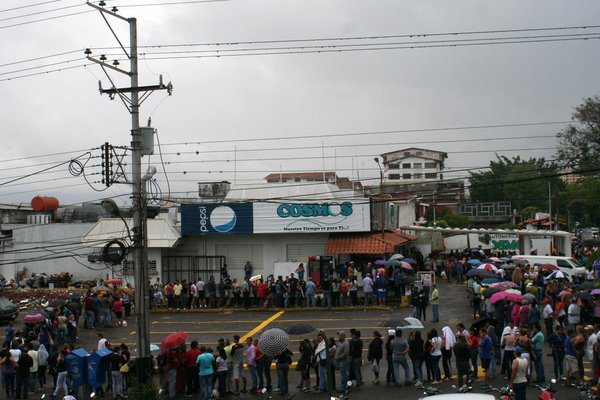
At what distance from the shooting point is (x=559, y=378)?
55.8 ft

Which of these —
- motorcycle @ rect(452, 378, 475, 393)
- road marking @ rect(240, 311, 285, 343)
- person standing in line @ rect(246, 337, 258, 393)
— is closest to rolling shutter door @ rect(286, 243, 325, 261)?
road marking @ rect(240, 311, 285, 343)

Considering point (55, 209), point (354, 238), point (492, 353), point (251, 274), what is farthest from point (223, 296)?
point (55, 209)

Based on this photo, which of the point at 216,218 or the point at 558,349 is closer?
the point at 558,349

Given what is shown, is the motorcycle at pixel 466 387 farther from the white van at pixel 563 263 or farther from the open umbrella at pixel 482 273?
the white van at pixel 563 263

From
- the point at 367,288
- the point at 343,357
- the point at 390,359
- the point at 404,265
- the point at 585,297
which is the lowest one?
the point at 390,359

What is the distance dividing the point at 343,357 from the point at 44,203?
40.5 m

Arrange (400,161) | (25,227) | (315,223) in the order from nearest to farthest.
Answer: (315,223)
(25,227)
(400,161)

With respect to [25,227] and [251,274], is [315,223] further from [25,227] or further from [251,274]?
[25,227]

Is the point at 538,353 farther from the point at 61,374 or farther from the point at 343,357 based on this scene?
the point at 61,374

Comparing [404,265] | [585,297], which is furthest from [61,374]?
[404,265]

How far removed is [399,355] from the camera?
56.2 feet

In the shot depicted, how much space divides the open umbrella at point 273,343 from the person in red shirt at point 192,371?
74.8 inches

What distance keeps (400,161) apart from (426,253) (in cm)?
6741

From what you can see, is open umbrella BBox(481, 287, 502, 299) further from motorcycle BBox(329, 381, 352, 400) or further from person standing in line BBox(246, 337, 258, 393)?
person standing in line BBox(246, 337, 258, 393)
